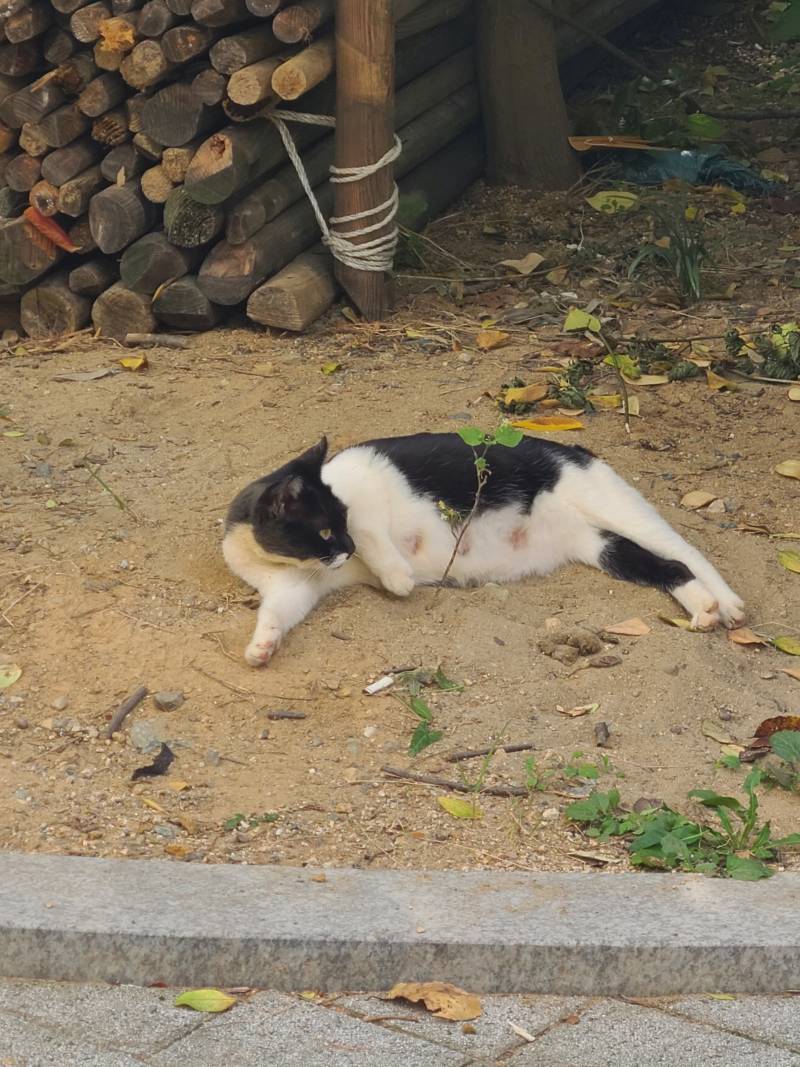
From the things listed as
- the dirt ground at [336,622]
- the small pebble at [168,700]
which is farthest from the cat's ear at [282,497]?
the small pebble at [168,700]

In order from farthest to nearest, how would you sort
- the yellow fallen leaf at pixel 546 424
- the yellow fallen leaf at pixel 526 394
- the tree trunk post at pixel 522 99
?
the tree trunk post at pixel 522 99
the yellow fallen leaf at pixel 526 394
the yellow fallen leaf at pixel 546 424

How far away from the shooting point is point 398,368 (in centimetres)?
597

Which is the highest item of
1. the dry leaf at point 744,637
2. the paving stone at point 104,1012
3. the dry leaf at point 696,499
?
the paving stone at point 104,1012

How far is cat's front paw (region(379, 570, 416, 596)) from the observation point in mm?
4246

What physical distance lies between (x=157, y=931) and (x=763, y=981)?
113 cm

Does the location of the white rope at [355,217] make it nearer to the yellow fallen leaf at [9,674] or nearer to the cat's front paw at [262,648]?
the cat's front paw at [262,648]

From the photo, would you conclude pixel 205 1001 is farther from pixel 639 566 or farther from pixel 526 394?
pixel 526 394

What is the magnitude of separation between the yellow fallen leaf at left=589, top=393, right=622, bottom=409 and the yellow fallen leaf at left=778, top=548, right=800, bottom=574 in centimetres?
121

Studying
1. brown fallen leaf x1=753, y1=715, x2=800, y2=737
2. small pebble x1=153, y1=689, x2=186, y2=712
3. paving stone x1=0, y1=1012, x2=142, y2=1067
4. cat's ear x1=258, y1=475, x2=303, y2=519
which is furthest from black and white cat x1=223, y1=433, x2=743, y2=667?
paving stone x1=0, y1=1012, x2=142, y2=1067

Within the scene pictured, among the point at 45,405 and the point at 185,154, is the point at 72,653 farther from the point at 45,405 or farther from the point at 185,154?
the point at 185,154

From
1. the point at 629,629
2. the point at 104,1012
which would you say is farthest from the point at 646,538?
the point at 104,1012

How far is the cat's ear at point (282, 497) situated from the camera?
410 cm

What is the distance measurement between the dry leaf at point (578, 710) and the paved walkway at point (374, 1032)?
1.08m

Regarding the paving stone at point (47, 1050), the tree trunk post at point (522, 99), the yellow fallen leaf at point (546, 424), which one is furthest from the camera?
the tree trunk post at point (522, 99)
